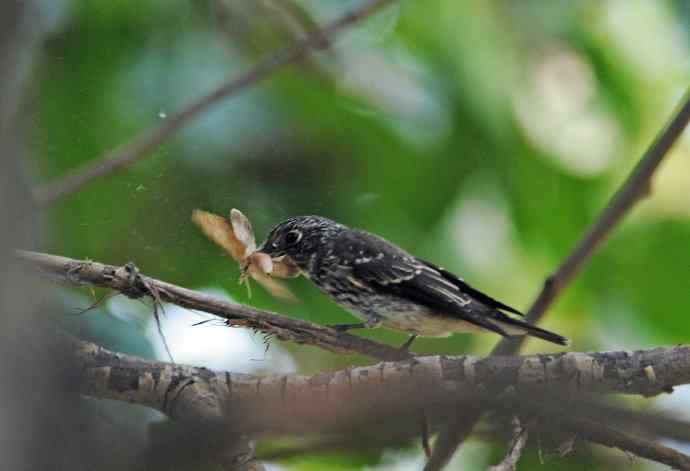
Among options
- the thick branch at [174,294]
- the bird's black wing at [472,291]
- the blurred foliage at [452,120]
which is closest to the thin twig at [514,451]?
the thick branch at [174,294]

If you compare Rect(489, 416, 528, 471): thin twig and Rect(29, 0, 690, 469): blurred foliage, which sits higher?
Rect(29, 0, 690, 469): blurred foliage

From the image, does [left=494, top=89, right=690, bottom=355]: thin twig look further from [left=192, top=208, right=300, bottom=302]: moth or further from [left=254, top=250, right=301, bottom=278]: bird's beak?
[left=192, top=208, right=300, bottom=302]: moth

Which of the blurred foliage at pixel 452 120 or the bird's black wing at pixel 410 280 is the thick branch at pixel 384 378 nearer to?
the bird's black wing at pixel 410 280

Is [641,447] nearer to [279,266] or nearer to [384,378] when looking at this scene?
[384,378]

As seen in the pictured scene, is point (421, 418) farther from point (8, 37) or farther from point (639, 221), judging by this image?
point (639, 221)

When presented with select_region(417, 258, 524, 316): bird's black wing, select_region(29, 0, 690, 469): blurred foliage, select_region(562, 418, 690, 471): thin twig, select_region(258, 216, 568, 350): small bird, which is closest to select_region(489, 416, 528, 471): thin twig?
select_region(562, 418, 690, 471): thin twig

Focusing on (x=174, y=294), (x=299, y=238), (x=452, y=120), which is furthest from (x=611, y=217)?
(x=174, y=294)
